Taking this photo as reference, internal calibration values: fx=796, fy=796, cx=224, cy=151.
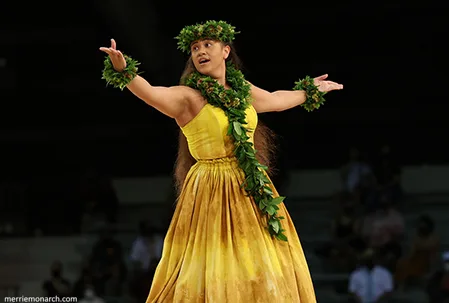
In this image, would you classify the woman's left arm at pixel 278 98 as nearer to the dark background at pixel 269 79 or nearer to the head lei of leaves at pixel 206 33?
the head lei of leaves at pixel 206 33

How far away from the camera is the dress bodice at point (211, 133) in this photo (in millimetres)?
2473

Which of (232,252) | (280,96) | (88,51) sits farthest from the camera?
(88,51)

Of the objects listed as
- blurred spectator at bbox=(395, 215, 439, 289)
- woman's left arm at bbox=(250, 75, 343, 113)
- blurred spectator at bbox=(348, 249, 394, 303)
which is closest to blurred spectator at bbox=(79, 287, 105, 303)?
blurred spectator at bbox=(348, 249, 394, 303)

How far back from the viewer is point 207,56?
254cm

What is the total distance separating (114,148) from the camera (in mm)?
4281

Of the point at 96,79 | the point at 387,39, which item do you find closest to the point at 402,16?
the point at 387,39

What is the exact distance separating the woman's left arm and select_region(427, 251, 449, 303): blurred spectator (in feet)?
6.03

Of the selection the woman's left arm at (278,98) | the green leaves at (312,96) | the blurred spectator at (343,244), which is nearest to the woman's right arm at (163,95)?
the woman's left arm at (278,98)

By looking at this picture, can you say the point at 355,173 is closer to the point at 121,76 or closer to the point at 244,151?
the point at 244,151

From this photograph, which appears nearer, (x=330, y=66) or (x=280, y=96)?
(x=280, y=96)

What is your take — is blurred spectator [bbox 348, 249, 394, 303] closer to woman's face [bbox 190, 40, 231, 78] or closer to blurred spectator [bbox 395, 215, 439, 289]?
blurred spectator [bbox 395, 215, 439, 289]

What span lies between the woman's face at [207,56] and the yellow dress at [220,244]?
0.13m

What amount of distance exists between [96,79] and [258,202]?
2.02m

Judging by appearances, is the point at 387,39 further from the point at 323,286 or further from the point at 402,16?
the point at 323,286
